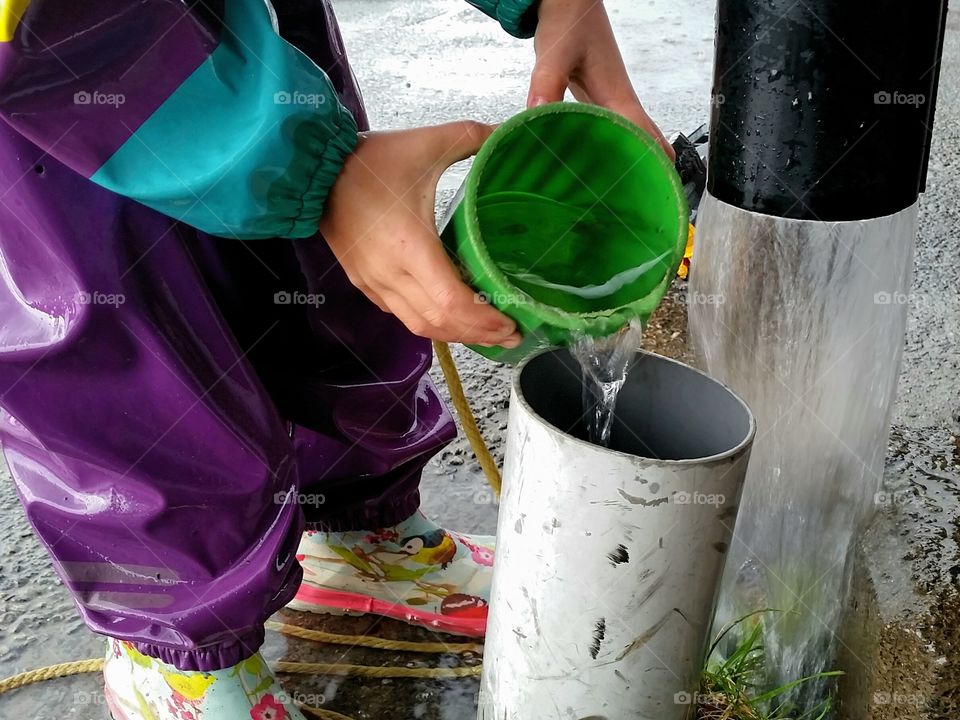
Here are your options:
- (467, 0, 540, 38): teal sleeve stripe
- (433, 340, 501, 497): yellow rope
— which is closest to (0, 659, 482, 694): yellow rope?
(433, 340, 501, 497): yellow rope

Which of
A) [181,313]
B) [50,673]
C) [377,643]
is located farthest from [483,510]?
[181,313]

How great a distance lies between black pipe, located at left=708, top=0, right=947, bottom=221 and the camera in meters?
1.12

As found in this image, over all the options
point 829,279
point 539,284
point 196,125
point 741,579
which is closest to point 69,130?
point 196,125

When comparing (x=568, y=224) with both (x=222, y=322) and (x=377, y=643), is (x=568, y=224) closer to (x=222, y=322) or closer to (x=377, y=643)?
(x=222, y=322)

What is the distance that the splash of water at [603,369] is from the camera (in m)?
1.00

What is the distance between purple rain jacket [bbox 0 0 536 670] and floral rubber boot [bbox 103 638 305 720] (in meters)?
0.05

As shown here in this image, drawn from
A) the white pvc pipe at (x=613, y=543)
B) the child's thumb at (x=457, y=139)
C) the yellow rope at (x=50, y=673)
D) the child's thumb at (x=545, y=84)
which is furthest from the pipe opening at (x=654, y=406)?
the yellow rope at (x=50, y=673)

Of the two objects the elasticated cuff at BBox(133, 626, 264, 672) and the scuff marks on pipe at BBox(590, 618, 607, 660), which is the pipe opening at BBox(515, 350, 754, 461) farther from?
the elasticated cuff at BBox(133, 626, 264, 672)

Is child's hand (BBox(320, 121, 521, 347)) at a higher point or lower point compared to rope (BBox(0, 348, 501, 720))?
higher

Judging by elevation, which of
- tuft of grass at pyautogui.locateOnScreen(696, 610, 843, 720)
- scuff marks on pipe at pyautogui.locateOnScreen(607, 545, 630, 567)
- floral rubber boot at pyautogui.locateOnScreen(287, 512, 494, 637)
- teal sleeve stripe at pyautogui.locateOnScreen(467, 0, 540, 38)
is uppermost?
teal sleeve stripe at pyautogui.locateOnScreen(467, 0, 540, 38)

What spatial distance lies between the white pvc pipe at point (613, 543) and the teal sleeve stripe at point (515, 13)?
55 cm

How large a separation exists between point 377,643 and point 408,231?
92cm

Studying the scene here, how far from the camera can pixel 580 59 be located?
1267mm

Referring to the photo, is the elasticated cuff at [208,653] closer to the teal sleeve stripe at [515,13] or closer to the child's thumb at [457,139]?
the child's thumb at [457,139]
